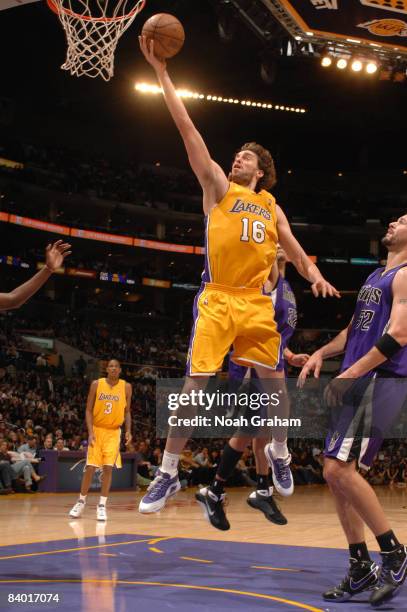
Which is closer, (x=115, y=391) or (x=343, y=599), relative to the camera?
(x=343, y=599)

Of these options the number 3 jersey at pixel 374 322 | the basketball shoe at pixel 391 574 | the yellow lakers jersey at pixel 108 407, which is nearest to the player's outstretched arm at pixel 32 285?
the number 3 jersey at pixel 374 322

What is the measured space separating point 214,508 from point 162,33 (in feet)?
12.0

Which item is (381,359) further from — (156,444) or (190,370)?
(156,444)

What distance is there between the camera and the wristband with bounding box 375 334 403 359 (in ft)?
16.8

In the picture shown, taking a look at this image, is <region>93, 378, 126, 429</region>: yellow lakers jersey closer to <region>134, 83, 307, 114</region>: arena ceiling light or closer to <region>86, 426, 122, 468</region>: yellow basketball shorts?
<region>86, 426, 122, 468</region>: yellow basketball shorts

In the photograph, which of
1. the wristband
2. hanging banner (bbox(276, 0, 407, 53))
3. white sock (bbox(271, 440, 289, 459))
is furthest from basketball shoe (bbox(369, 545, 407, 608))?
hanging banner (bbox(276, 0, 407, 53))

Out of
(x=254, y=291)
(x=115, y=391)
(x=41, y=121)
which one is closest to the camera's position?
(x=254, y=291)

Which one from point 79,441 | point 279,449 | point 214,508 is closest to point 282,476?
point 279,449

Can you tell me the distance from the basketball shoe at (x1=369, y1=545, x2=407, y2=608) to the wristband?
1.54 meters

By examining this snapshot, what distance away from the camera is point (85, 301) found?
36625 mm

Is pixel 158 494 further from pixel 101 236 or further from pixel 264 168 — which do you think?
pixel 101 236

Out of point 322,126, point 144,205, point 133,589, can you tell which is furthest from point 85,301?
point 133,589

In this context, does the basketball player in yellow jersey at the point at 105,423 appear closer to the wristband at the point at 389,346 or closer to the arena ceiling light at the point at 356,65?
the wristband at the point at 389,346

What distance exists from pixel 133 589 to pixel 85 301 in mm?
31573
